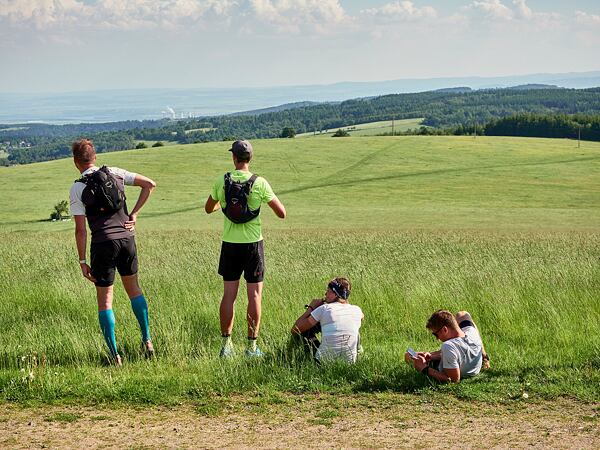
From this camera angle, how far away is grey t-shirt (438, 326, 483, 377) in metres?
6.04

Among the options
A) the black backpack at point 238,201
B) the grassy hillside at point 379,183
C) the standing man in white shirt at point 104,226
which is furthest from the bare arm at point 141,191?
the grassy hillside at point 379,183

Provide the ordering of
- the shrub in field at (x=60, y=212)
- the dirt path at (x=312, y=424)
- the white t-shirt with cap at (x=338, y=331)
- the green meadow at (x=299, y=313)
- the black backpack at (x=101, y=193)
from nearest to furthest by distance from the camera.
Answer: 1. the dirt path at (x=312, y=424)
2. the green meadow at (x=299, y=313)
3. the white t-shirt with cap at (x=338, y=331)
4. the black backpack at (x=101, y=193)
5. the shrub in field at (x=60, y=212)

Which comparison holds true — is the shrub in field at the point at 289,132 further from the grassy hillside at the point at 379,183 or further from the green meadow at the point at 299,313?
the green meadow at the point at 299,313

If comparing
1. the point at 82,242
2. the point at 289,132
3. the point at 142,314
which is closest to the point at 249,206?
the point at 142,314

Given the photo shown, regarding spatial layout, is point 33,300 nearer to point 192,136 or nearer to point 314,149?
point 314,149

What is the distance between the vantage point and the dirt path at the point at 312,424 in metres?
4.87

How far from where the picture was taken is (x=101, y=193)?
22.3 ft

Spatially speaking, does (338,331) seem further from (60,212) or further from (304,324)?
(60,212)

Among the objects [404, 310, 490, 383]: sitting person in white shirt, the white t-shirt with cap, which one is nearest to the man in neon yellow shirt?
the white t-shirt with cap

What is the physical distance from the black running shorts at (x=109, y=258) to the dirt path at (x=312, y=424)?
162 centimetres

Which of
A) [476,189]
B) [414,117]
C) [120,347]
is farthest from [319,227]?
[414,117]

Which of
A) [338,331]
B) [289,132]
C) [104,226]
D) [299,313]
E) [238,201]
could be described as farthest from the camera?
[289,132]

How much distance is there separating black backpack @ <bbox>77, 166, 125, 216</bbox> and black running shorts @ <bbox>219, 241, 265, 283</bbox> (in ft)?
3.61

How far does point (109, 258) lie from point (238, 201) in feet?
4.29
